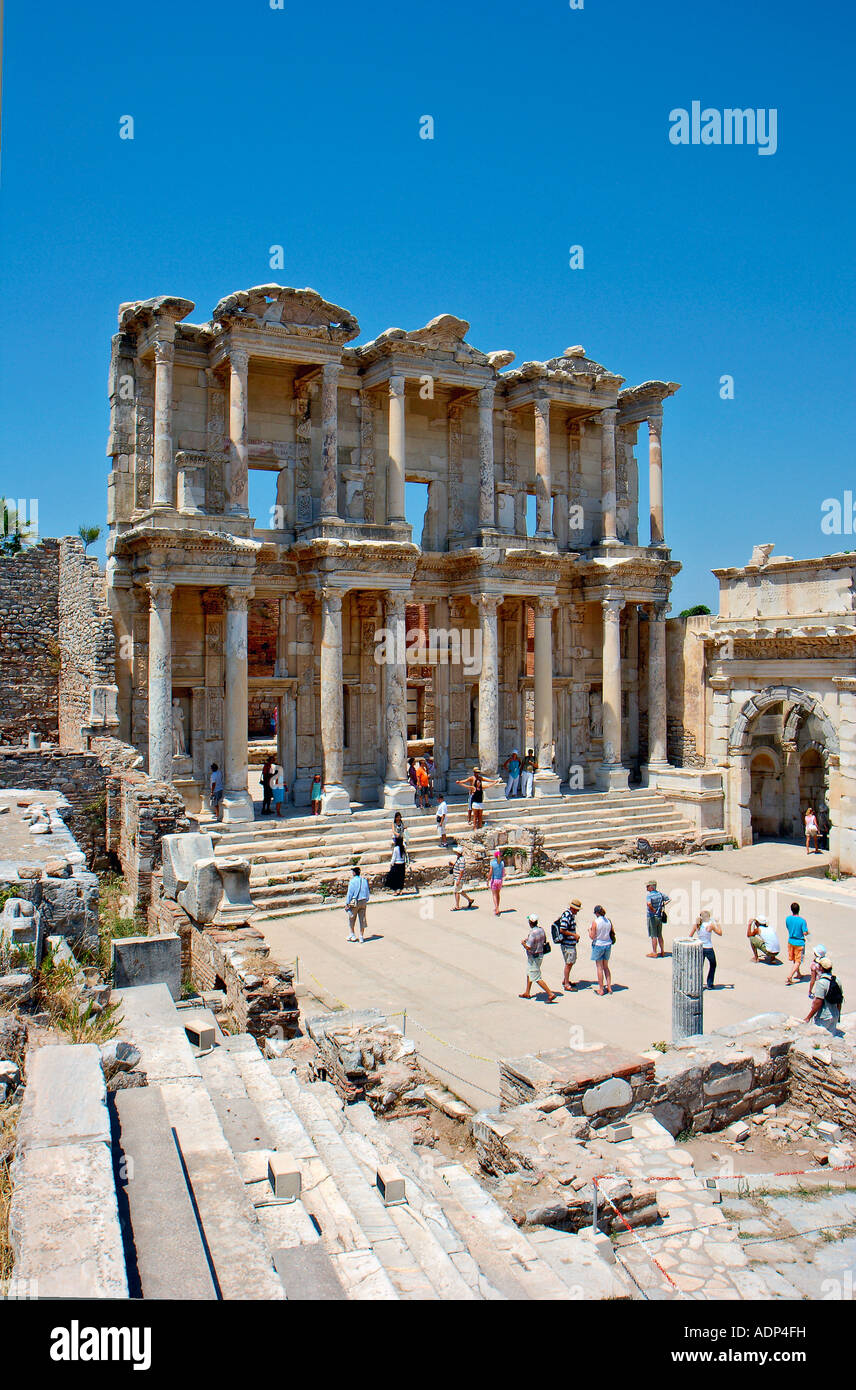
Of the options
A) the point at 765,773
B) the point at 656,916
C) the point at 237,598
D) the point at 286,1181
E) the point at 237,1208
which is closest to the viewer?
the point at 237,1208

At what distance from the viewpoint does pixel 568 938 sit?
14.6 metres

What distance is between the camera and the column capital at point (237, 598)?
2261cm

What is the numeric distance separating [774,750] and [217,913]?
17877 millimetres

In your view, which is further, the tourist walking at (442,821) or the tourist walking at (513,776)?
the tourist walking at (513,776)

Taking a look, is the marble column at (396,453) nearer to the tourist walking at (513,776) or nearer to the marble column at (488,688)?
the marble column at (488,688)

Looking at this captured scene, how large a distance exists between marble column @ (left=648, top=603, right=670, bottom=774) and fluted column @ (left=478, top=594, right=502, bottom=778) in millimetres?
5663

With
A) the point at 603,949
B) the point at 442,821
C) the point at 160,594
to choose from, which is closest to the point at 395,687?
the point at 442,821

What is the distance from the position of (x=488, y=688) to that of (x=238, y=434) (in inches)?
357

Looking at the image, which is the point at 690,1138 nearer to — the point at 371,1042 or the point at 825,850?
the point at 371,1042

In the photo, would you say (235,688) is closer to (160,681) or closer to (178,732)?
(160,681)

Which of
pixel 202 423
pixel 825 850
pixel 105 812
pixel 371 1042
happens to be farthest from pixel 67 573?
pixel 825 850

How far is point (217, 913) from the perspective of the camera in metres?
→ 15.5

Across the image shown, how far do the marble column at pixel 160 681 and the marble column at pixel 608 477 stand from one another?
13.6 metres

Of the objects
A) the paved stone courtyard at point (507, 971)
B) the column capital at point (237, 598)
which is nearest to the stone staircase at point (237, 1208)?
the paved stone courtyard at point (507, 971)
